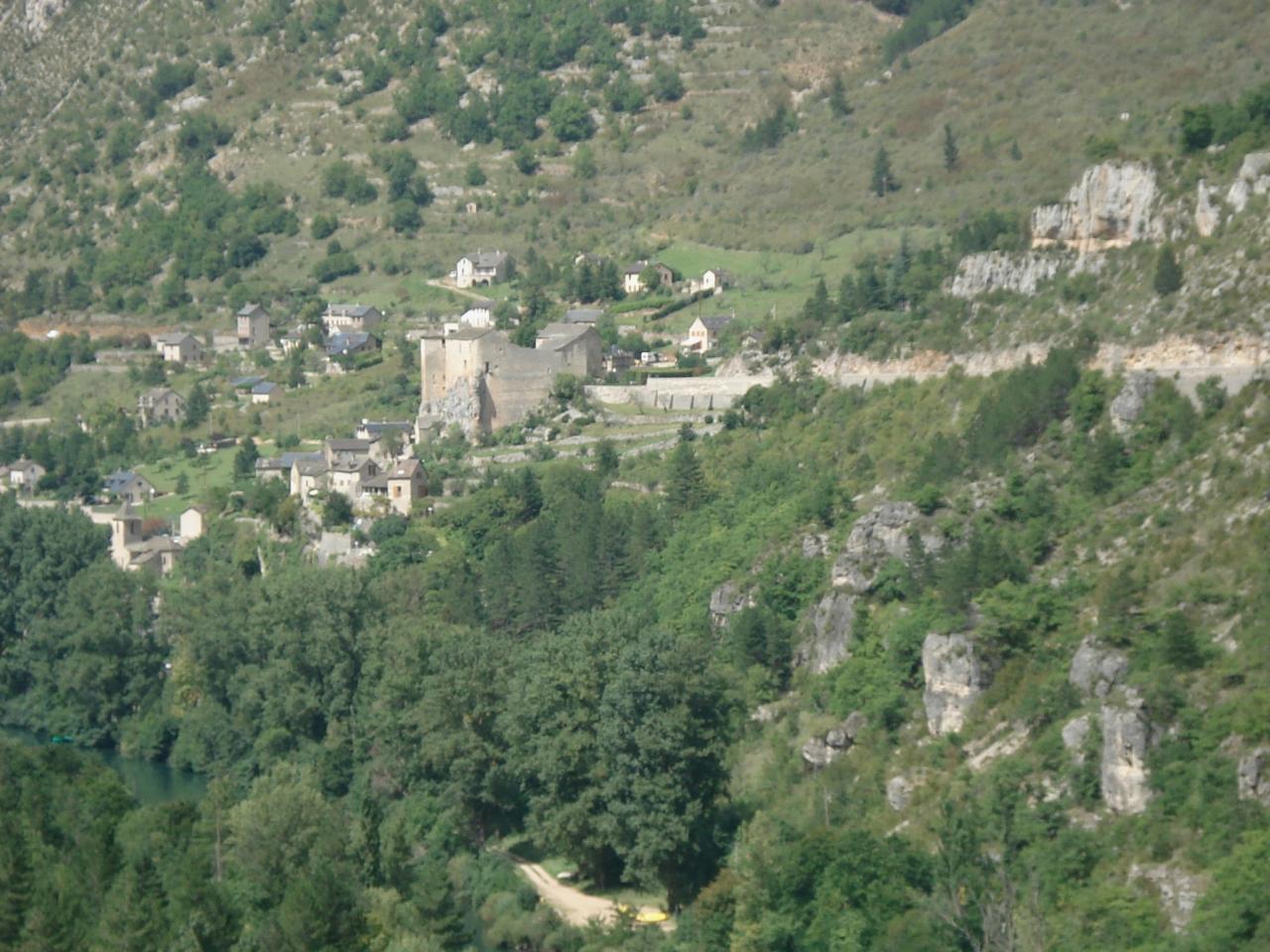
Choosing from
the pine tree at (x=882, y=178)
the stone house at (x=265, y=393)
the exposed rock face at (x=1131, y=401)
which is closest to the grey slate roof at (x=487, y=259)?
the stone house at (x=265, y=393)

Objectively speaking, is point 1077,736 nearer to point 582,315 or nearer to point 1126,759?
point 1126,759

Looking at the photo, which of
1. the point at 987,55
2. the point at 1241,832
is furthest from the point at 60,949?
the point at 987,55

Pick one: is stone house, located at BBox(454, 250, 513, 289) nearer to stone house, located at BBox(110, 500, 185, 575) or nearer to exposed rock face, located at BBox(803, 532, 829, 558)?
stone house, located at BBox(110, 500, 185, 575)

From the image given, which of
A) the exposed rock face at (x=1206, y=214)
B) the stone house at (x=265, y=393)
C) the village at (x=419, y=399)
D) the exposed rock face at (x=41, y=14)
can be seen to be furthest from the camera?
the exposed rock face at (x=41, y=14)

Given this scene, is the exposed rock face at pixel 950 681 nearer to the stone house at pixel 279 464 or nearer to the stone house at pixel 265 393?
the stone house at pixel 279 464

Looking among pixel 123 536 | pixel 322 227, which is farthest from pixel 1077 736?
pixel 322 227

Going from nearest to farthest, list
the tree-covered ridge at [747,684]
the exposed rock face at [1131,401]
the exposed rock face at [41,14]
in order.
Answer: the tree-covered ridge at [747,684], the exposed rock face at [1131,401], the exposed rock face at [41,14]

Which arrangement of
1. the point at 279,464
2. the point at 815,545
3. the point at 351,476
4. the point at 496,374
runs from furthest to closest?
1. the point at 279,464
2. the point at 496,374
3. the point at 351,476
4. the point at 815,545

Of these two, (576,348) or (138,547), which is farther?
(576,348)
